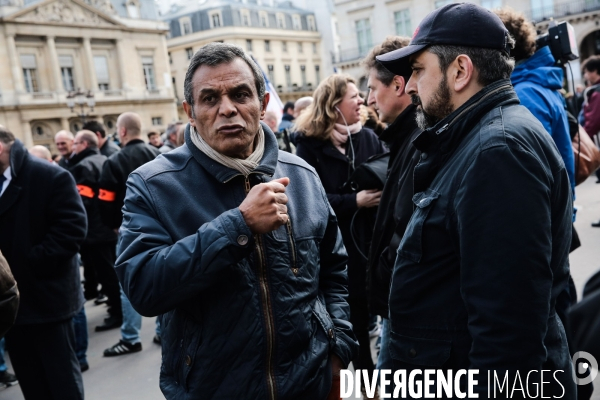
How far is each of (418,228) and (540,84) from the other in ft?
6.19

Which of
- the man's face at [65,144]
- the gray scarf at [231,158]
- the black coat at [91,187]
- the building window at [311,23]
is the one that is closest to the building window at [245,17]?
the building window at [311,23]

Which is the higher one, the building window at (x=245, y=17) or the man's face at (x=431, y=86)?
the building window at (x=245, y=17)

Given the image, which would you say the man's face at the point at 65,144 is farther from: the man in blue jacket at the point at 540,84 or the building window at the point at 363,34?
the building window at the point at 363,34

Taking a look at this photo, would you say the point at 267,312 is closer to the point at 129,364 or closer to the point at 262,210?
the point at 262,210

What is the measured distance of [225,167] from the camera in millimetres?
1929

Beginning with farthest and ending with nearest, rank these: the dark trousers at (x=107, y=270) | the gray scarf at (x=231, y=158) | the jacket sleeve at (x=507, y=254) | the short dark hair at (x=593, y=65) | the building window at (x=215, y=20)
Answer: the building window at (x=215, y=20) < the short dark hair at (x=593, y=65) < the dark trousers at (x=107, y=270) < the gray scarf at (x=231, y=158) < the jacket sleeve at (x=507, y=254)

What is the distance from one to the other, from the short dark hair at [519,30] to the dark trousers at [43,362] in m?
3.21

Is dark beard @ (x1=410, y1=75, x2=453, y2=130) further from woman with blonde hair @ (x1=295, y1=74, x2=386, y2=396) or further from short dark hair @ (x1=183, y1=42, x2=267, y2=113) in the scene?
woman with blonde hair @ (x1=295, y1=74, x2=386, y2=396)

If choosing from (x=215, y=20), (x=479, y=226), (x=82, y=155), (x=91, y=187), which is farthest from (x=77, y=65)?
(x=479, y=226)

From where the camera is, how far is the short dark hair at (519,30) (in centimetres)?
296

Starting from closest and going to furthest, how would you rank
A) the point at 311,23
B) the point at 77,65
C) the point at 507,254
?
the point at 507,254 → the point at 77,65 → the point at 311,23

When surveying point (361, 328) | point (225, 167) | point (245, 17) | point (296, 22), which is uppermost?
point (245, 17)

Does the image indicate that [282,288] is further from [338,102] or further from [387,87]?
[338,102]

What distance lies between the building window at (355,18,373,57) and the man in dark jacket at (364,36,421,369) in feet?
101
